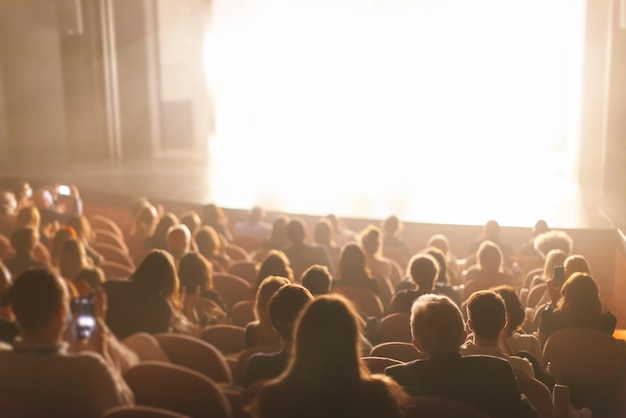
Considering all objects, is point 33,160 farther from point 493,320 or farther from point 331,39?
point 493,320

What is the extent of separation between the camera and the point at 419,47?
16.3 meters

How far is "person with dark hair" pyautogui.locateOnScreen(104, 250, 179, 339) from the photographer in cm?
425

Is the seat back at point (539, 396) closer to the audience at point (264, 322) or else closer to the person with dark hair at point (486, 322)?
the person with dark hair at point (486, 322)

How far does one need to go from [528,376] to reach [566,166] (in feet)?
37.9

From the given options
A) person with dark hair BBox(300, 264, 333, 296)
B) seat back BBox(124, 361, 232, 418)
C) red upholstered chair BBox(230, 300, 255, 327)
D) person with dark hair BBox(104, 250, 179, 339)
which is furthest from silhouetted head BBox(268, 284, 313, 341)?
red upholstered chair BBox(230, 300, 255, 327)

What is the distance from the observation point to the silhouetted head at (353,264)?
5598mm

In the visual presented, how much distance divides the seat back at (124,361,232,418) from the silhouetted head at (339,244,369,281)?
2.88 m

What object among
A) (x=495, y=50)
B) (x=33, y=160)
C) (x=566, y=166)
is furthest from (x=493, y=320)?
(x=33, y=160)

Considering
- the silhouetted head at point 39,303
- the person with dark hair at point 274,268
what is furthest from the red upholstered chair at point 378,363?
the person with dark hair at point 274,268

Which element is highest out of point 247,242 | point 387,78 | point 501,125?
point 387,78

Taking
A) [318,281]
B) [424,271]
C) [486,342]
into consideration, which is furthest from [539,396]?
[424,271]

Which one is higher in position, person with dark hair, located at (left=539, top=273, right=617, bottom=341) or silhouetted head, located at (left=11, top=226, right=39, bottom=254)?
silhouetted head, located at (left=11, top=226, right=39, bottom=254)

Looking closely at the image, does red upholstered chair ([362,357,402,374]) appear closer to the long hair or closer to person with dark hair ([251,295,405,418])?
person with dark hair ([251,295,405,418])

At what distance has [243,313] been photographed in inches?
192
